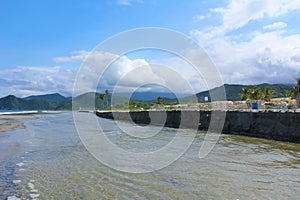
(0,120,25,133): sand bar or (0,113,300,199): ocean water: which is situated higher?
(0,120,25,133): sand bar

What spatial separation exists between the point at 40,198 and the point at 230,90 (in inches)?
6134

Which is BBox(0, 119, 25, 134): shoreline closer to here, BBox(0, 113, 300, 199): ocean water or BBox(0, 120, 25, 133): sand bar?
BBox(0, 120, 25, 133): sand bar

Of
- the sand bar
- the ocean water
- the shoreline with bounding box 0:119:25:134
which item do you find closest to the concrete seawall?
the ocean water

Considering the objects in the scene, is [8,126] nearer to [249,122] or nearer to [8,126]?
[8,126]

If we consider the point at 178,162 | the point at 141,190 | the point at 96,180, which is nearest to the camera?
the point at 141,190

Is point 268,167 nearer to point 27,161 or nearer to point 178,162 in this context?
point 178,162

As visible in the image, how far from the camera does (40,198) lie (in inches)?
243

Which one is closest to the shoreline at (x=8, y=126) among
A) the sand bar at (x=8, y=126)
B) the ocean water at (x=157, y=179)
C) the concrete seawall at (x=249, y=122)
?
the sand bar at (x=8, y=126)

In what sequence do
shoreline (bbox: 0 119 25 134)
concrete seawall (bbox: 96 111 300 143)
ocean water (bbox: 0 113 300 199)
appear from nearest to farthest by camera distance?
ocean water (bbox: 0 113 300 199), concrete seawall (bbox: 96 111 300 143), shoreline (bbox: 0 119 25 134)

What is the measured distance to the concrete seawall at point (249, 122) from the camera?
18.1m

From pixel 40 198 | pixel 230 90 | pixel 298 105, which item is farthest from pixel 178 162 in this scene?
pixel 230 90

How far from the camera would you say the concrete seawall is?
18.1 m

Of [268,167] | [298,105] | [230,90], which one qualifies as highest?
[230,90]

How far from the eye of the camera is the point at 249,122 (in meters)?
23.4
